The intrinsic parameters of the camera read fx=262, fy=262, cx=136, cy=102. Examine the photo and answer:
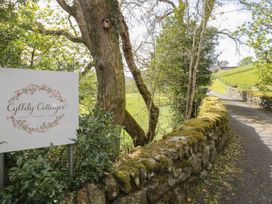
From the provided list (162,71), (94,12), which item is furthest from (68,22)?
(94,12)

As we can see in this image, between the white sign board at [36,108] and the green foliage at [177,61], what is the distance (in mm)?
7204

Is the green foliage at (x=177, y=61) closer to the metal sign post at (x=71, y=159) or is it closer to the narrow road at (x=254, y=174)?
the narrow road at (x=254, y=174)

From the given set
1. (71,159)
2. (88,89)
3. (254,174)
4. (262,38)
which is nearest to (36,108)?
(71,159)

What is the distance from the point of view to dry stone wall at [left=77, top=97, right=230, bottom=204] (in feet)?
9.65

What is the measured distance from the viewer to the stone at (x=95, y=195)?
8.83ft

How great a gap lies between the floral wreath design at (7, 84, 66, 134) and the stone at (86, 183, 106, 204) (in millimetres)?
755

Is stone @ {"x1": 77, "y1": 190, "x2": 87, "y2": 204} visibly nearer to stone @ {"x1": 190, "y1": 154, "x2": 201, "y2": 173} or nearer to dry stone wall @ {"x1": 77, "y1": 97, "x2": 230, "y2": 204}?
dry stone wall @ {"x1": 77, "y1": 97, "x2": 230, "y2": 204}

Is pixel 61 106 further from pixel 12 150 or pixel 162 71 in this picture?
pixel 162 71

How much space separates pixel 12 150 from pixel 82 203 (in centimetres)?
85

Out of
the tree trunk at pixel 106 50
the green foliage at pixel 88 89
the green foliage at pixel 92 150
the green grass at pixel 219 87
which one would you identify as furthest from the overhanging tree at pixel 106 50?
the green grass at pixel 219 87

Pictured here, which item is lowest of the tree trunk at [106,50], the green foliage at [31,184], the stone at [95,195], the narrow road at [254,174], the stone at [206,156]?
the narrow road at [254,174]

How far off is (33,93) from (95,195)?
1212 millimetres

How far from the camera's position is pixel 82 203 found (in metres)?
2.60

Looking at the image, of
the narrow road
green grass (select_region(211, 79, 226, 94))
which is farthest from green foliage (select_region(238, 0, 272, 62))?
green grass (select_region(211, 79, 226, 94))
